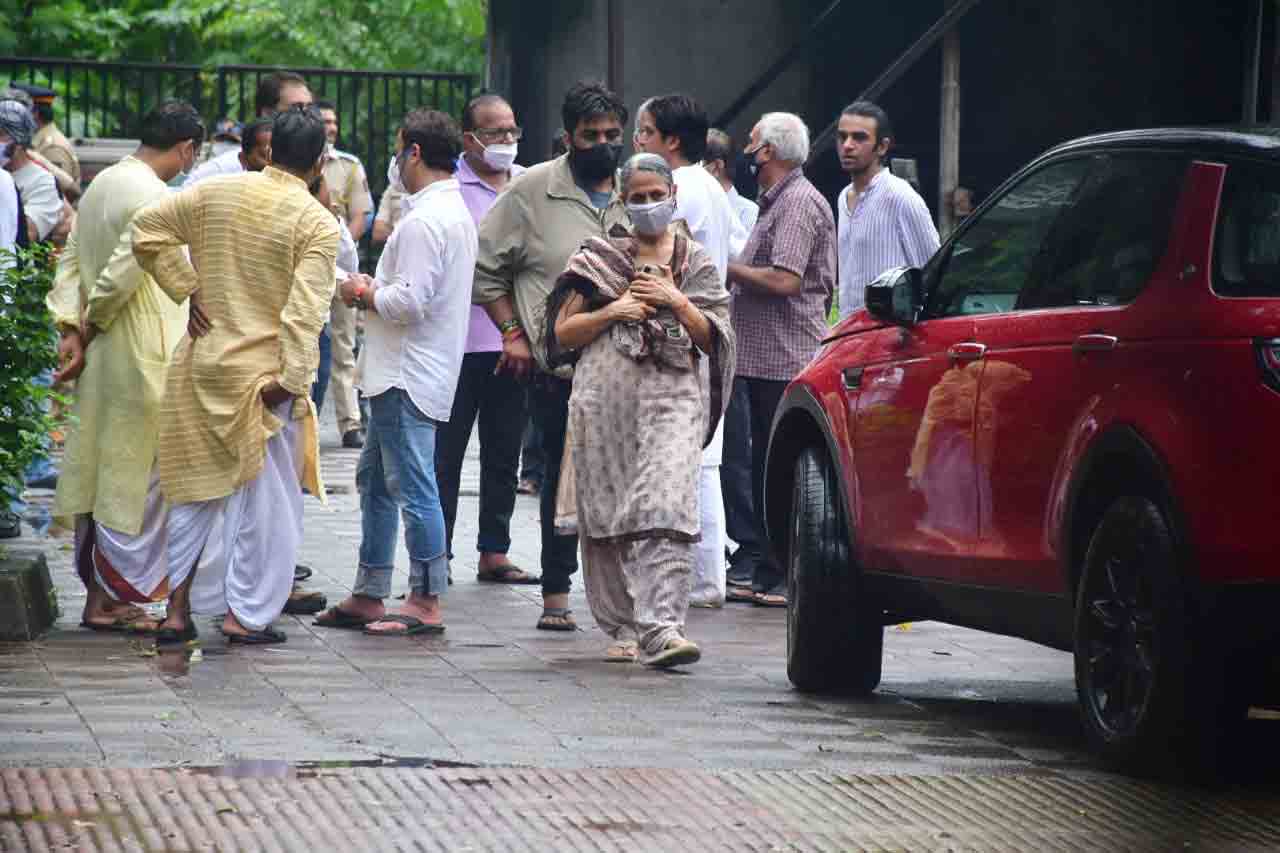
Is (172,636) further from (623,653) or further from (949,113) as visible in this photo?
(949,113)

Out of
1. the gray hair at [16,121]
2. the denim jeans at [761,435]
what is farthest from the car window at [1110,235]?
the gray hair at [16,121]

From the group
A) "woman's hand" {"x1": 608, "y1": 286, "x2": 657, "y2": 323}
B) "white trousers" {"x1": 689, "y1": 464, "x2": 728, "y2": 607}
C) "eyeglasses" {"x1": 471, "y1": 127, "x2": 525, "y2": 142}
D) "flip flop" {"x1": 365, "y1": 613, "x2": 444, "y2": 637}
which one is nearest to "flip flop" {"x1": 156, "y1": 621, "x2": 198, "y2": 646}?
"flip flop" {"x1": 365, "y1": 613, "x2": 444, "y2": 637}

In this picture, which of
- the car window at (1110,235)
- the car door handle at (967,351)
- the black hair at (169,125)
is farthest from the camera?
the black hair at (169,125)

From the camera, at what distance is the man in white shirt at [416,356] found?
29.7ft

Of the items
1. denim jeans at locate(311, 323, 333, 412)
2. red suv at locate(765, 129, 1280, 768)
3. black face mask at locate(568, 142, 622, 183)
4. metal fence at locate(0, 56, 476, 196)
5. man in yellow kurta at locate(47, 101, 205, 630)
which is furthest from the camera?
metal fence at locate(0, 56, 476, 196)

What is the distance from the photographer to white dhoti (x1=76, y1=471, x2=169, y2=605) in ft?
29.6

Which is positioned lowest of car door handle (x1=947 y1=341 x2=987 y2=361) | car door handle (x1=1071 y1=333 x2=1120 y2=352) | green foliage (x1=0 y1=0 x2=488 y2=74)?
car door handle (x1=947 y1=341 x2=987 y2=361)

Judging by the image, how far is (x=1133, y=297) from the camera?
6.61 m

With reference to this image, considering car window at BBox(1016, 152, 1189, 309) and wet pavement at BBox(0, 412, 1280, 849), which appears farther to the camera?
car window at BBox(1016, 152, 1189, 309)

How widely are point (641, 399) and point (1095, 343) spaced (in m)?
2.26

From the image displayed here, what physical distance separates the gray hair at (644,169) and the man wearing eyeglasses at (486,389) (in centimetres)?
174

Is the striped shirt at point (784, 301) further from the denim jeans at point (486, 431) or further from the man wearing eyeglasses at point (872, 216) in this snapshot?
the denim jeans at point (486, 431)

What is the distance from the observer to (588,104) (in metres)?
9.36

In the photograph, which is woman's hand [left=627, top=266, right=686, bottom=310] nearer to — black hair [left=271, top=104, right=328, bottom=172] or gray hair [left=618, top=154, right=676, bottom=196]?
gray hair [left=618, top=154, right=676, bottom=196]
